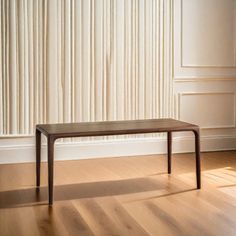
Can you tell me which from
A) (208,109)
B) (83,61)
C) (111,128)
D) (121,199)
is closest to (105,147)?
(83,61)

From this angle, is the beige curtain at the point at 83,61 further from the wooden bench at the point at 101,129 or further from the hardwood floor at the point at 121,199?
the wooden bench at the point at 101,129

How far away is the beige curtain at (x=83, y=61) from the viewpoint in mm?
3812

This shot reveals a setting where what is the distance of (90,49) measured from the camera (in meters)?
4.01

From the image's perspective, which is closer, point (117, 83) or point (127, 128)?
point (127, 128)

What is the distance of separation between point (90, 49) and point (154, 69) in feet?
2.21

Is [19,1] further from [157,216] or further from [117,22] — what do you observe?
[157,216]

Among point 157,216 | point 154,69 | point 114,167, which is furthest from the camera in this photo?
point 154,69

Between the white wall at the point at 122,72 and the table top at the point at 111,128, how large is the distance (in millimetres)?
957

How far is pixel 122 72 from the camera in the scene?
4.13 meters

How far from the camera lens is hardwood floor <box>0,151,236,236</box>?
223cm

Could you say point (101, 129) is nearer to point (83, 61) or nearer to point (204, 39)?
point (83, 61)

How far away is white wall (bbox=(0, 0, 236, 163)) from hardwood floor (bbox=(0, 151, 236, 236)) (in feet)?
1.26

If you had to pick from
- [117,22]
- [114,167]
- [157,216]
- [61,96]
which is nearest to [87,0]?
[117,22]

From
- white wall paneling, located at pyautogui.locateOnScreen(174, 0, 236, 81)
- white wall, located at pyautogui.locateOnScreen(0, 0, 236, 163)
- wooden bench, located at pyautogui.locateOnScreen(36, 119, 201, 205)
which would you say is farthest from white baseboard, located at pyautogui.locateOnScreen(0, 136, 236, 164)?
wooden bench, located at pyautogui.locateOnScreen(36, 119, 201, 205)
